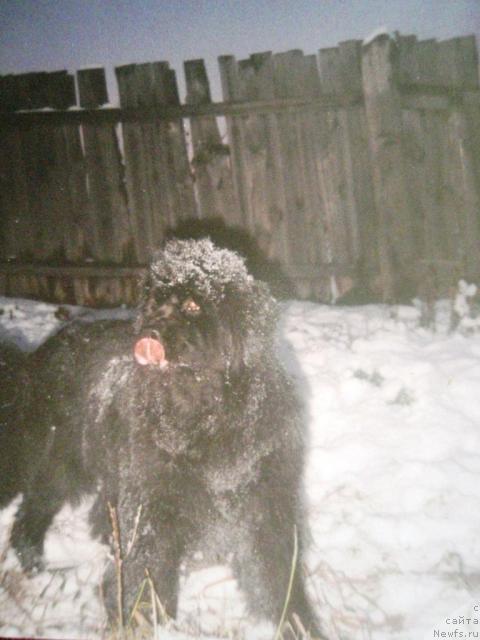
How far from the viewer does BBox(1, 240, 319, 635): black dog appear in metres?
1.81

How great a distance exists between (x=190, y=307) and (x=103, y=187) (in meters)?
2.92

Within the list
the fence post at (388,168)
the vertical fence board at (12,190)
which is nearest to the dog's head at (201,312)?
the fence post at (388,168)

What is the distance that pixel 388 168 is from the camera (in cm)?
379

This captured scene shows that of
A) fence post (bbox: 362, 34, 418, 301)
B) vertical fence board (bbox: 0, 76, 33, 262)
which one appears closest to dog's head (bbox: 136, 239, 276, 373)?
fence post (bbox: 362, 34, 418, 301)

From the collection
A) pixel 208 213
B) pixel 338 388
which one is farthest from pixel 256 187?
pixel 338 388

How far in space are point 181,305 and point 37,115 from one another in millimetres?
3404

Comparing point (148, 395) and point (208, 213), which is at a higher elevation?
point (208, 213)

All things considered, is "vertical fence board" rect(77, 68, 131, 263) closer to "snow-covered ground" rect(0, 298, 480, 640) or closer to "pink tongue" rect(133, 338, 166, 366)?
"snow-covered ground" rect(0, 298, 480, 640)

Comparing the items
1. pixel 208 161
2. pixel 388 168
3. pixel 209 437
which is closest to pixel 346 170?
pixel 388 168

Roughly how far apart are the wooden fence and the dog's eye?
2433 mm

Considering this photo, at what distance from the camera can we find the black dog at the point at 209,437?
1806 mm

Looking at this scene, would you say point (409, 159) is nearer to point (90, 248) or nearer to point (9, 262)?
point (90, 248)

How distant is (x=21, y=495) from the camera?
2.69m

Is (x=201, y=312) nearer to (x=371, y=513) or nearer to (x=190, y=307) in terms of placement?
(x=190, y=307)
